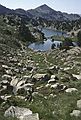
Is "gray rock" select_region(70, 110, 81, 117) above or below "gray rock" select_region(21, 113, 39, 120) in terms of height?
below

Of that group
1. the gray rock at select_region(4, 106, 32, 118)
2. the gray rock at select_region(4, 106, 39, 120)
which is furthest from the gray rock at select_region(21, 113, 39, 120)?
the gray rock at select_region(4, 106, 32, 118)

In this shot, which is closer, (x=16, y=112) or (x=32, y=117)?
(x=32, y=117)

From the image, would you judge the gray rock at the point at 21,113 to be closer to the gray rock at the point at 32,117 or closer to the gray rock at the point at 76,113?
the gray rock at the point at 32,117

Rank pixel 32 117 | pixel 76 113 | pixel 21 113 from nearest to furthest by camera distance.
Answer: pixel 32 117
pixel 76 113
pixel 21 113

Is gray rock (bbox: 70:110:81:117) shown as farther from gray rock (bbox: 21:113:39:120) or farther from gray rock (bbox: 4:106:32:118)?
gray rock (bbox: 4:106:32:118)

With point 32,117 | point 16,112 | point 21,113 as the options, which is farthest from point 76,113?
point 16,112

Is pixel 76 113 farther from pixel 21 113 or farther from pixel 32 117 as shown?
pixel 21 113

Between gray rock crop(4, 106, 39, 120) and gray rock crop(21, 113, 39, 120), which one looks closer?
gray rock crop(21, 113, 39, 120)

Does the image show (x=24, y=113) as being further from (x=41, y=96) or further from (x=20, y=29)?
(x=20, y=29)

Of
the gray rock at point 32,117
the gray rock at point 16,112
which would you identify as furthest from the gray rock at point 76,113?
the gray rock at point 16,112

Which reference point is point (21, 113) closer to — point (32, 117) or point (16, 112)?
point (16, 112)

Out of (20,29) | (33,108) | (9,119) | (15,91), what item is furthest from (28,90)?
(20,29)

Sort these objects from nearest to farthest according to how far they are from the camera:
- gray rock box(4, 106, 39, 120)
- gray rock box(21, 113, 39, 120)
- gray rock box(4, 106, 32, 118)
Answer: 1. gray rock box(21, 113, 39, 120)
2. gray rock box(4, 106, 39, 120)
3. gray rock box(4, 106, 32, 118)

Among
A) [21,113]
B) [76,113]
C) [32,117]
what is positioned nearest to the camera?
[32,117]
